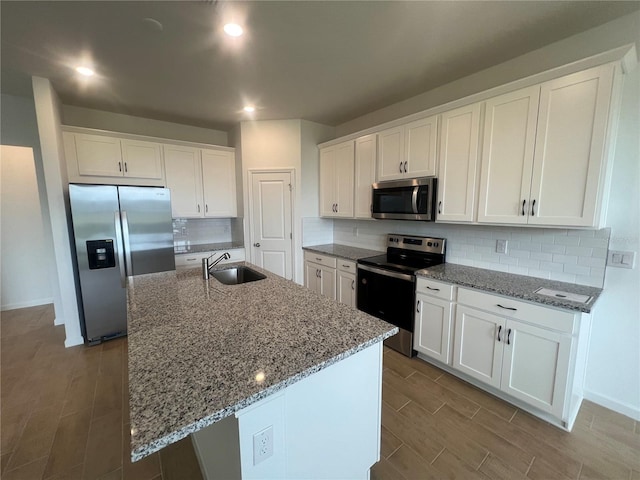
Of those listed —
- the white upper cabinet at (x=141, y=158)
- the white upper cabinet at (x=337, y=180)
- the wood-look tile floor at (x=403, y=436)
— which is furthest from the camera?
the white upper cabinet at (x=337, y=180)

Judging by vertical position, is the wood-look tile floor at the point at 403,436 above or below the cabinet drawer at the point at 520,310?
below

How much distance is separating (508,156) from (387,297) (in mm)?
1592

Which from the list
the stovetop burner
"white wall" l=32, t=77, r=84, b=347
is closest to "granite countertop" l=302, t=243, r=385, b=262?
the stovetop burner

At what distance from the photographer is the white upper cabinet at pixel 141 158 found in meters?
3.27

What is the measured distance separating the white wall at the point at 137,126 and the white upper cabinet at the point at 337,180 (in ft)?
5.70

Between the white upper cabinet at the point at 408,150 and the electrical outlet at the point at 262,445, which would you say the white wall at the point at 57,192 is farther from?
the white upper cabinet at the point at 408,150

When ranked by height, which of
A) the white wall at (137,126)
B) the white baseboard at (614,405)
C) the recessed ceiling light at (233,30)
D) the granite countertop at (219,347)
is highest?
the recessed ceiling light at (233,30)

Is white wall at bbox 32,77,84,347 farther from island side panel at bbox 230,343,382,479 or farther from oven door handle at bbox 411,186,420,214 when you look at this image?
oven door handle at bbox 411,186,420,214

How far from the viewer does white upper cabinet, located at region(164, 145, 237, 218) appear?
11.8 ft

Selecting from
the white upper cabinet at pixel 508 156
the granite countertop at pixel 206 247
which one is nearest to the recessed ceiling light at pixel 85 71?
the granite countertop at pixel 206 247

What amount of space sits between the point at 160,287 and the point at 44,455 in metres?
1.17

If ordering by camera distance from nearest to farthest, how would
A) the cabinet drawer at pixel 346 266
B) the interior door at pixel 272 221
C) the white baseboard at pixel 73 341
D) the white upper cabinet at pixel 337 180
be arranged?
the white baseboard at pixel 73 341 < the cabinet drawer at pixel 346 266 < the white upper cabinet at pixel 337 180 < the interior door at pixel 272 221

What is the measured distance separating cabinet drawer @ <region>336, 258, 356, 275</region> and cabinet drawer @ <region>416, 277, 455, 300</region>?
0.86 metres

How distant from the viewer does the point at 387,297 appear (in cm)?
273
